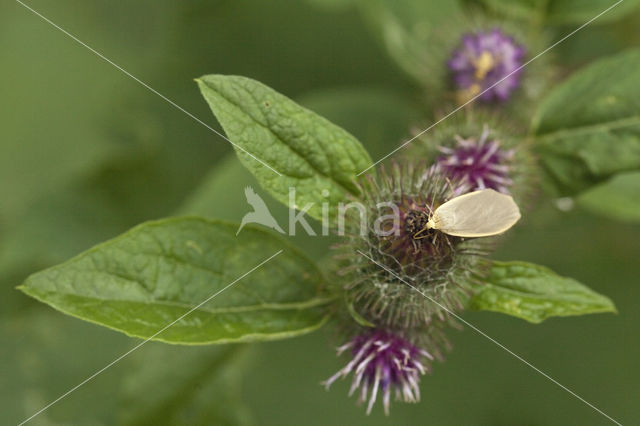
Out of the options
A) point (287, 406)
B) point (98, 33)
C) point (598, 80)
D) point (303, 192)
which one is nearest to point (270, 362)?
point (287, 406)

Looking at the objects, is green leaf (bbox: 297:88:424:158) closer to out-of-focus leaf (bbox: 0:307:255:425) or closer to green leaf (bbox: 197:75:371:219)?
green leaf (bbox: 197:75:371:219)

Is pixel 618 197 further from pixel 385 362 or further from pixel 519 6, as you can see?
pixel 385 362

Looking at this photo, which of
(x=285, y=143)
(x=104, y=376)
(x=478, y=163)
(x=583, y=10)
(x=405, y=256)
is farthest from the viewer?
(x=104, y=376)

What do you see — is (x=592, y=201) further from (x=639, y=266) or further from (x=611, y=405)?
(x=611, y=405)

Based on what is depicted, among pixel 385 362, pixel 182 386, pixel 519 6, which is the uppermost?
pixel 519 6

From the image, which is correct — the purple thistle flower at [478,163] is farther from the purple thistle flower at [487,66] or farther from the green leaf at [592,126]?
the purple thistle flower at [487,66]

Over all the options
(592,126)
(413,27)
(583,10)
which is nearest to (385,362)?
(592,126)

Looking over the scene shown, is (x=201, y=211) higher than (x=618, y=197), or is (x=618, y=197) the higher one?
(x=618, y=197)
